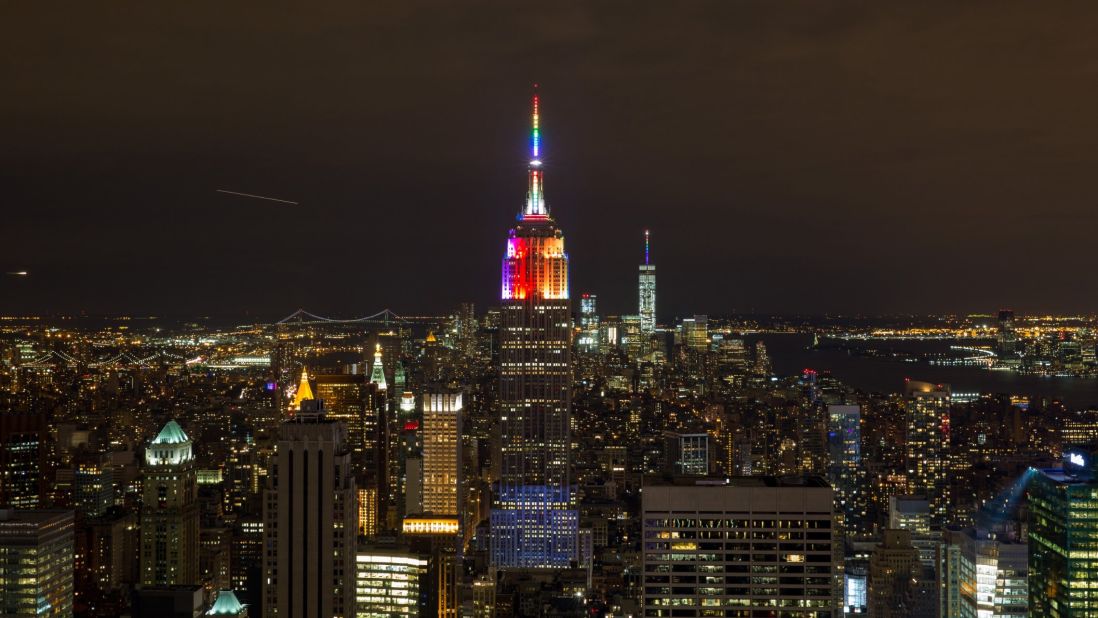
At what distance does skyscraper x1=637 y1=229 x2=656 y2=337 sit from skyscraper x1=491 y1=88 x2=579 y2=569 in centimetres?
223

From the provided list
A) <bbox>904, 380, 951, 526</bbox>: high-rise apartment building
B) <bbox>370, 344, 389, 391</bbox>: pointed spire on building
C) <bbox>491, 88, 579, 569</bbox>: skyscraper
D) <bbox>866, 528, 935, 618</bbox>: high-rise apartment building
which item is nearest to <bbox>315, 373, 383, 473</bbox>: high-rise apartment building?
<bbox>370, 344, 389, 391</bbox>: pointed spire on building

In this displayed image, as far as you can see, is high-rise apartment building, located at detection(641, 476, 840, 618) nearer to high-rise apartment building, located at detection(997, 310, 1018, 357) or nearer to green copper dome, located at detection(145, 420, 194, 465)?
green copper dome, located at detection(145, 420, 194, 465)

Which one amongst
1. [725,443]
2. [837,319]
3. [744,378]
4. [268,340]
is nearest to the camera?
[268,340]

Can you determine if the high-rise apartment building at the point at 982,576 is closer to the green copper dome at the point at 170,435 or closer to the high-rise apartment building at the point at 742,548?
the high-rise apartment building at the point at 742,548

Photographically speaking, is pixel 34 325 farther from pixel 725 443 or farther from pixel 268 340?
pixel 725 443

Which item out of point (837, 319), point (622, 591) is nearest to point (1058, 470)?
point (622, 591)

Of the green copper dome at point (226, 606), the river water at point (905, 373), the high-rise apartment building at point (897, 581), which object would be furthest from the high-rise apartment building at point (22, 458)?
the river water at point (905, 373)

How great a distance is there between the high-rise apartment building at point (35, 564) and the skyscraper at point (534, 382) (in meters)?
14.4

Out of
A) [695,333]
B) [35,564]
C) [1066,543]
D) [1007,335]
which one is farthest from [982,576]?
[695,333]

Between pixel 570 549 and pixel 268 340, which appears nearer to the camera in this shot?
pixel 268 340

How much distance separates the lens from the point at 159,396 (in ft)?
82.1

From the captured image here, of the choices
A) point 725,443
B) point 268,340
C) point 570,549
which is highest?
point 268,340

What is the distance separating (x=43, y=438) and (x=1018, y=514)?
17017mm

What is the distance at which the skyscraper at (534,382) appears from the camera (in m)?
32.7
